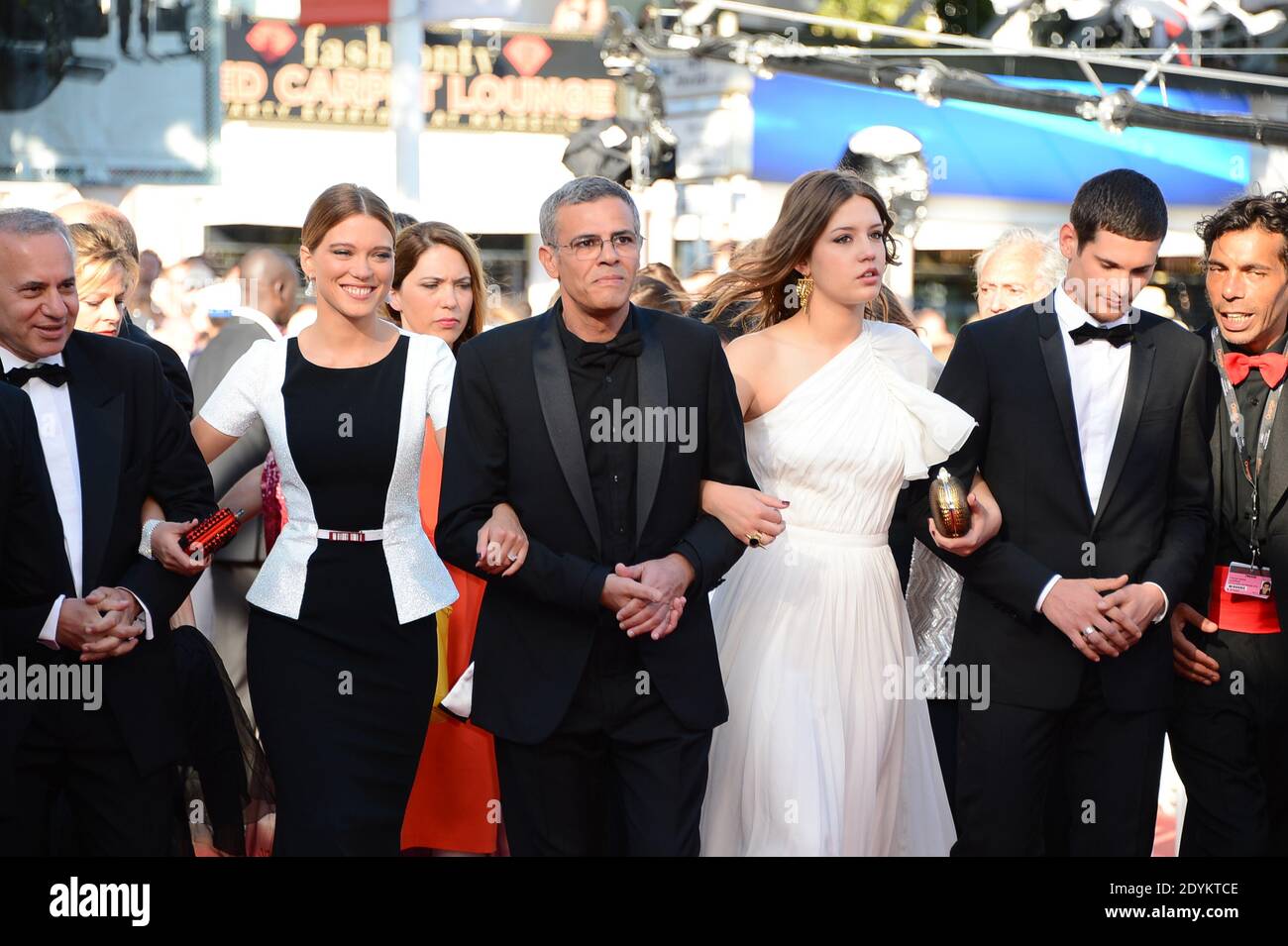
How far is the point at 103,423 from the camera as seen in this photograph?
4.14 meters

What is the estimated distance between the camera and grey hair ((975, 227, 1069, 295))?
633 cm

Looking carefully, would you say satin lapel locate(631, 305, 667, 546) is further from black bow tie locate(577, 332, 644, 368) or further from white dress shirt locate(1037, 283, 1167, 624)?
white dress shirt locate(1037, 283, 1167, 624)

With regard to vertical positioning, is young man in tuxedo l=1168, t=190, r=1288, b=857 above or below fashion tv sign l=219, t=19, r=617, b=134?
below

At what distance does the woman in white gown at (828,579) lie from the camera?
4.52 meters

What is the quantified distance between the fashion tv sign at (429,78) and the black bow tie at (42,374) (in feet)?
48.6

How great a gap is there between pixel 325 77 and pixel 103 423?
1557 cm

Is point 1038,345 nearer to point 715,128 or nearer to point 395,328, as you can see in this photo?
point 395,328

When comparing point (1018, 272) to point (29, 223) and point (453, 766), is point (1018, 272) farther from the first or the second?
point (29, 223)

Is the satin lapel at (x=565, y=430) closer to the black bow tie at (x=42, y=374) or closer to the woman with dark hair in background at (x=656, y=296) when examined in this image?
the black bow tie at (x=42, y=374)

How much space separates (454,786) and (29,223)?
2.30 metres

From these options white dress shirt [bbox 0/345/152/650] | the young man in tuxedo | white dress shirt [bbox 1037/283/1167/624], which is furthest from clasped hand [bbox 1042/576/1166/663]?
white dress shirt [bbox 0/345/152/650]

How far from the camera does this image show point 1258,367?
4.73 meters

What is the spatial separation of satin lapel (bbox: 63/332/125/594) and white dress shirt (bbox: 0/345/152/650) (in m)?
0.01

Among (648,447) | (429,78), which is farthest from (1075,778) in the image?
(429,78)
